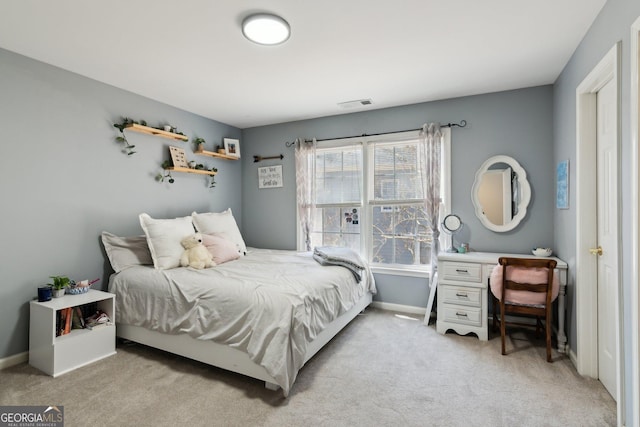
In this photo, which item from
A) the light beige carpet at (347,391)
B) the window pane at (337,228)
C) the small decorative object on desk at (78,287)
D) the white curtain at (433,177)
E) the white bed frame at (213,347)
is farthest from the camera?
the window pane at (337,228)

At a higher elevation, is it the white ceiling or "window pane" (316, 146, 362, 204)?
the white ceiling

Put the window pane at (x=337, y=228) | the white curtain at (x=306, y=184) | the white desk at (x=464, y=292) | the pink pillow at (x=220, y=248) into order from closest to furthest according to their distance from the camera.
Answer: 1. the white desk at (x=464, y=292)
2. the pink pillow at (x=220, y=248)
3. the window pane at (x=337, y=228)
4. the white curtain at (x=306, y=184)

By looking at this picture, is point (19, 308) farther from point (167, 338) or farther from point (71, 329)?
point (167, 338)

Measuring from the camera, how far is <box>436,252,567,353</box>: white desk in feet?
9.71

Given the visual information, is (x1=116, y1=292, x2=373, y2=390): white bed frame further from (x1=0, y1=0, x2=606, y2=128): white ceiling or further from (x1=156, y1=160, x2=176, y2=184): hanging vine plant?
(x1=0, y1=0, x2=606, y2=128): white ceiling

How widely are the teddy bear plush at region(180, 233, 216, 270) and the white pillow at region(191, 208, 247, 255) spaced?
0.44 m

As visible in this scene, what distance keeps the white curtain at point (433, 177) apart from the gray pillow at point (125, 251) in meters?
3.09

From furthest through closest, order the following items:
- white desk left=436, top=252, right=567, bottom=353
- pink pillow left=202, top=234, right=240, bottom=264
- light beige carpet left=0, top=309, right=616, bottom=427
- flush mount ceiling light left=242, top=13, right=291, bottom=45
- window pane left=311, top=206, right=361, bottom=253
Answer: window pane left=311, top=206, right=361, bottom=253
pink pillow left=202, top=234, right=240, bottom=264
white desk left=436, top=252, right=567, bottom=353
flush mount ceiling light left=242, top=13, right=291, bottom=45
light beige carpet left=0, top=309, right=616, bottom=427

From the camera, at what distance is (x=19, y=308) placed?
8.20ft

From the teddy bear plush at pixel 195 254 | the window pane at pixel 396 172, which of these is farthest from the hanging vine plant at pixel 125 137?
the window pane at pixel 396 172

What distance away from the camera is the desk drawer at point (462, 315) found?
2.98m

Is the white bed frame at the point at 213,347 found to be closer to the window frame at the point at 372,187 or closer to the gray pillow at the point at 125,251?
the gray pillow at the point at 125,251

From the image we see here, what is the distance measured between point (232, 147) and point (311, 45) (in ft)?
8.35

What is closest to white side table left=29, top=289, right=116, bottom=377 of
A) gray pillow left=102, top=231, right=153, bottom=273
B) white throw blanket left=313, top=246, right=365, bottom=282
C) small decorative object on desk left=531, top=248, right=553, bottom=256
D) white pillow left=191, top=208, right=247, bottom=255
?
gray pillow left=102, top=231, right=153, bottom=273
